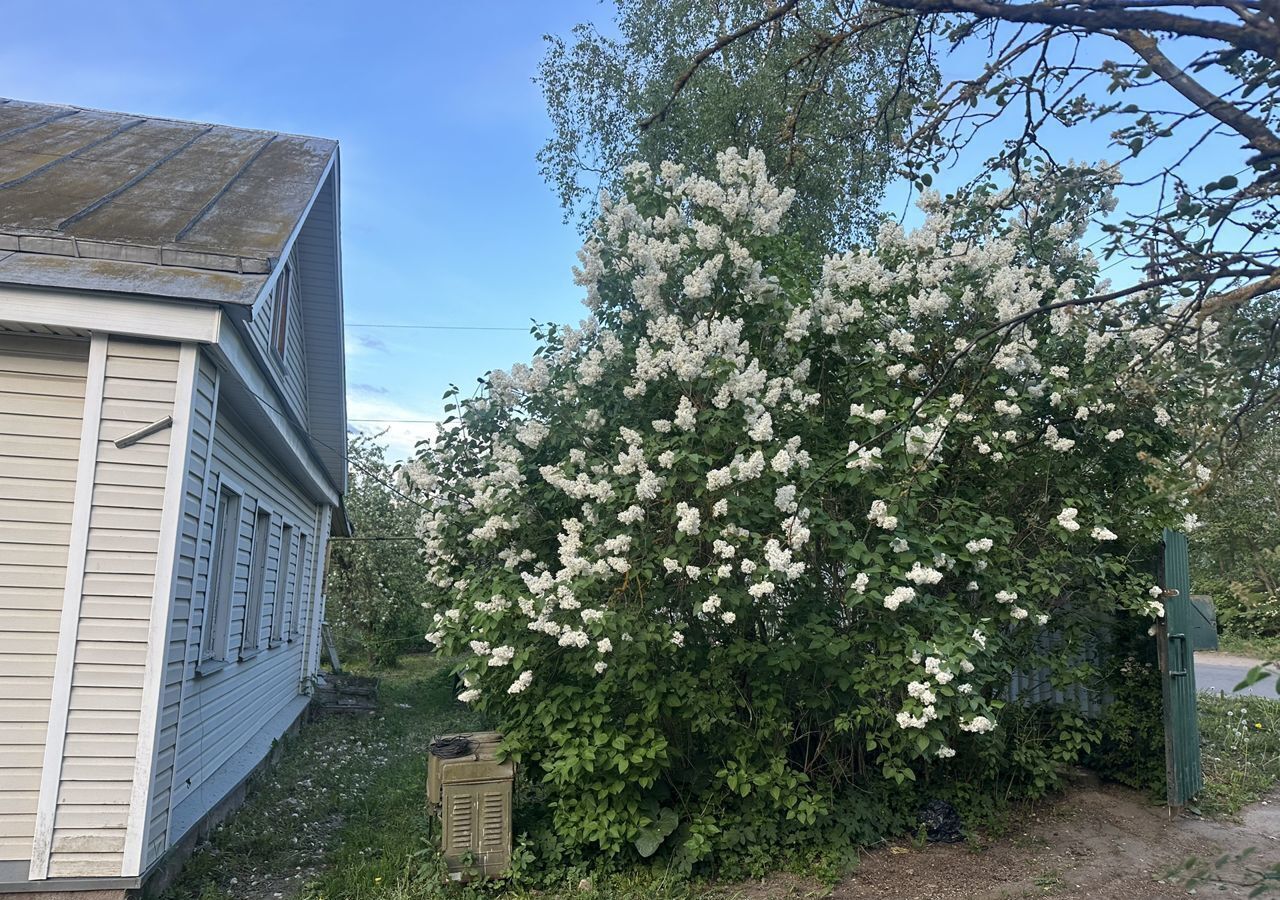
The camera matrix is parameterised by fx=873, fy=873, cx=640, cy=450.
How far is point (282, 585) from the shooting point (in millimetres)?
10758


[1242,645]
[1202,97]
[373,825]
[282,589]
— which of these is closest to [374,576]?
[282,589]

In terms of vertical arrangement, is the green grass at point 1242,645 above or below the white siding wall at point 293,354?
below

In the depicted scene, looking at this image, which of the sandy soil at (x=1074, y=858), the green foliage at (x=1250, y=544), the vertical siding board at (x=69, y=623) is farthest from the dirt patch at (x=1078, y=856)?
the vertical siding board at (x=69, y=623)

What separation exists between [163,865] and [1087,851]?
584 cm

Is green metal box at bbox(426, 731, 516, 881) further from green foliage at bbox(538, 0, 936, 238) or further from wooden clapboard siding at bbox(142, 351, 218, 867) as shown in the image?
green foliage at bbox(538, 0, 936, 238)

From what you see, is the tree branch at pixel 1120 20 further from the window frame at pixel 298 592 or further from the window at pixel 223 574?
the window frame at pixel 298 592

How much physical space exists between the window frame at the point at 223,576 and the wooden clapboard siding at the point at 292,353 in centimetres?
100

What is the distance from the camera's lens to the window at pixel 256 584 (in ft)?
27.5

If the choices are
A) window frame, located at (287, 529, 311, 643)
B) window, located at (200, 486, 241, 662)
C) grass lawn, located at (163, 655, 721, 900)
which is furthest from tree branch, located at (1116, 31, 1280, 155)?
window frame, located at (287, 529, 311, 643)

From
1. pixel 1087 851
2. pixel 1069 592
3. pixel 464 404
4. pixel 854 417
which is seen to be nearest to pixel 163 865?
pixel 464 404

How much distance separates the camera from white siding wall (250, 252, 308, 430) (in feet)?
22.1

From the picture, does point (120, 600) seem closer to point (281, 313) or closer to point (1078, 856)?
point (281, 313)

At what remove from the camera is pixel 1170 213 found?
3.27 metres

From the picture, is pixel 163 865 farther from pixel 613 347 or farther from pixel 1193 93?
pixel 1193 93
